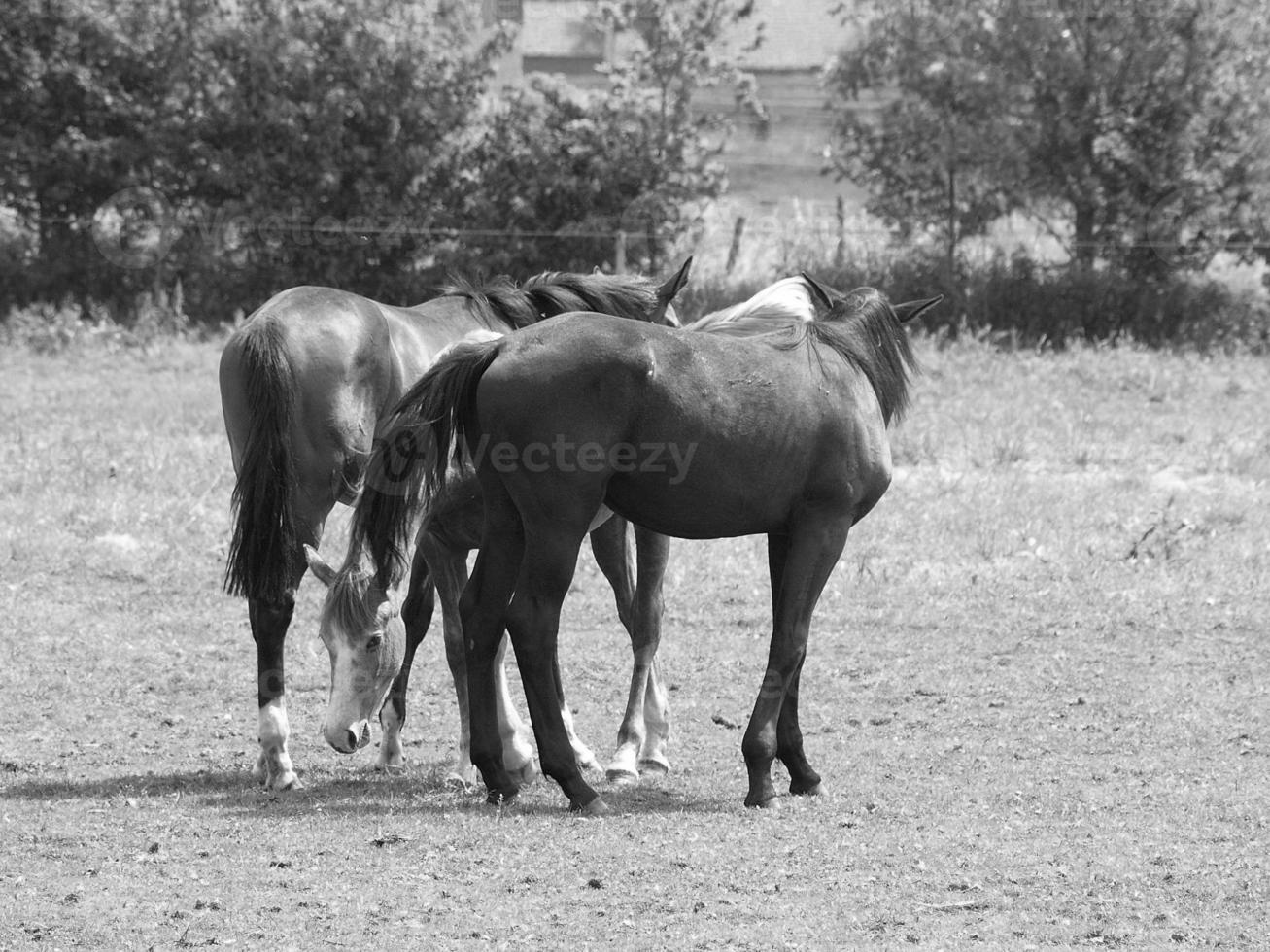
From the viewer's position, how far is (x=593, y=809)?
20.1ft

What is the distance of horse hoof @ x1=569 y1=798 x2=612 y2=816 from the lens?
20.1 ft

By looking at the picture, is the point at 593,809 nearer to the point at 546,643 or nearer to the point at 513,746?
the point at 546,643

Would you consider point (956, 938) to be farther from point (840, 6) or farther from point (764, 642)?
point (840, 6)

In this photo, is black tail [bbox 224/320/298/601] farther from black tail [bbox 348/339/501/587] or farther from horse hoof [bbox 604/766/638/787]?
horse hoof [bbox 604/766/638/787]

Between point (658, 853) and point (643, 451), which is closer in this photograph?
point (658, 853)

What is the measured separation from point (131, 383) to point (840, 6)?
36.2 feet

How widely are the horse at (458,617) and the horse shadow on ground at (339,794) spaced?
0.22 metres

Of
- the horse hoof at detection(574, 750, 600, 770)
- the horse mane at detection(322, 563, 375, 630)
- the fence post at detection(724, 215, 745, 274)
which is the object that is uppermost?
the fence post at detection(724, 215, 745, 274)

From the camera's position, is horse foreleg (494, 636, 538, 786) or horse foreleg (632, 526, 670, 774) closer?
horse foreleg (494, 636, 538, 786)

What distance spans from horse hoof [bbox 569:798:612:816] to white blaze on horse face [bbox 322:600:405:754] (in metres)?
0.90

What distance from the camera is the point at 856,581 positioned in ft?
34.5

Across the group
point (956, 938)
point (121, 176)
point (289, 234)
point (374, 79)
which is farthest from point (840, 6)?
point (956, 938)

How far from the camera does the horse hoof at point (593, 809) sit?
241 inches

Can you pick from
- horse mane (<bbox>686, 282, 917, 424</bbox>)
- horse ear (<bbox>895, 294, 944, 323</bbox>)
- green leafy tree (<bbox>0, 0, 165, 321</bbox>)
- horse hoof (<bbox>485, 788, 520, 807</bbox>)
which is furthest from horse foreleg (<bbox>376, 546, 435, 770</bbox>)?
green leafy tree (<bbox>0, 0, 165, 321</bbox>)
